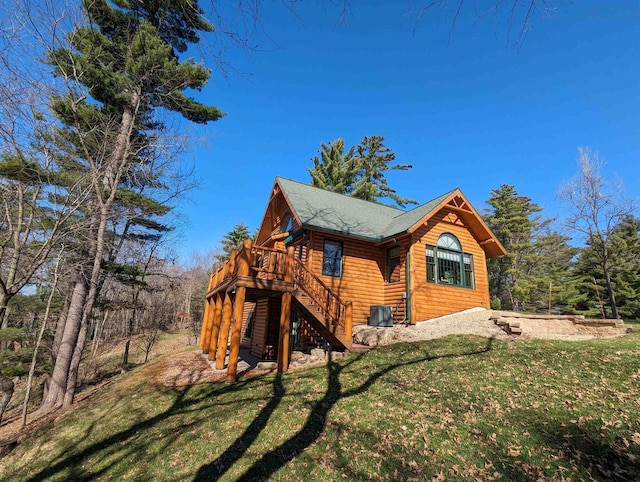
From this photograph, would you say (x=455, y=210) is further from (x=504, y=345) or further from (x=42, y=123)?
(x=42, y=123)

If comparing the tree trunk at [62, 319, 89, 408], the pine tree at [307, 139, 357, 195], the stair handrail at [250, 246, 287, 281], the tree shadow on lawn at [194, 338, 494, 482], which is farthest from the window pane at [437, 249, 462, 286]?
the pine tree at [307, 139, 357, 195]

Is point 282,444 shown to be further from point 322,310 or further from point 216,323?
point 216,323

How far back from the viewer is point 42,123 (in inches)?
248

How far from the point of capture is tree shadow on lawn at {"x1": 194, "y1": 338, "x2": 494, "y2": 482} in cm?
517

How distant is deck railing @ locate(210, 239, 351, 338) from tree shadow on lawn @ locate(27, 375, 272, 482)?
13.2 feet

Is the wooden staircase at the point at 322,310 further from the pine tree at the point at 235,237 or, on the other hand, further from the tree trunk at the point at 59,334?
the pine tree at the point at 235,237

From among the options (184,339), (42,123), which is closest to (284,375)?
(42,123)

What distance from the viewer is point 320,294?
12133 mm

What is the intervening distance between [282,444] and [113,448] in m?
3.82

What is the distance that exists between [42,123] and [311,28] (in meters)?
6.40

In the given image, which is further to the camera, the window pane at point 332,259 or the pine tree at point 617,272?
the pine tree at point 617,272

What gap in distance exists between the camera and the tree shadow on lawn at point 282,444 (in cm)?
517

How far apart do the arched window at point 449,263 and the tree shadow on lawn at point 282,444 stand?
6263mm

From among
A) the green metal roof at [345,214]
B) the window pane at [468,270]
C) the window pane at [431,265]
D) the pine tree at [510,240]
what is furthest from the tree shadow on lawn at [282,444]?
the pine tree at [510,240]
